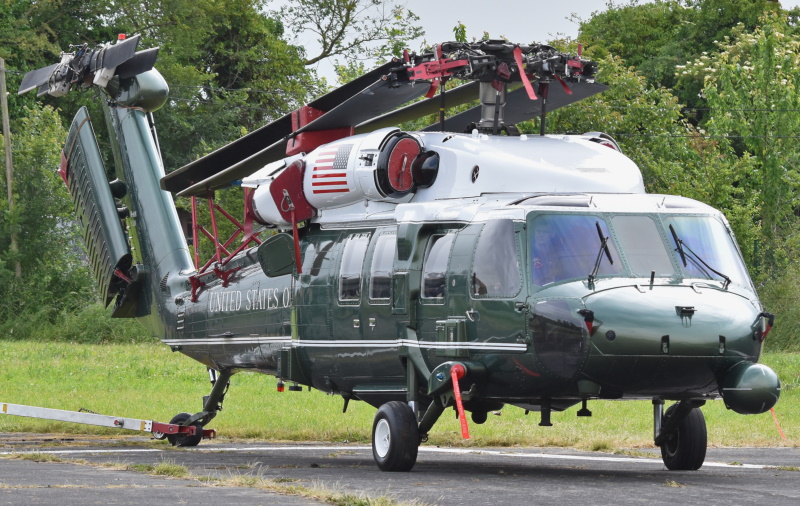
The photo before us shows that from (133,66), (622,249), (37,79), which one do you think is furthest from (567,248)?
(37,79)

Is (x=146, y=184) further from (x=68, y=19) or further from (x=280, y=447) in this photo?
(x=68, y=19)

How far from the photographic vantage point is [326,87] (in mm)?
49219

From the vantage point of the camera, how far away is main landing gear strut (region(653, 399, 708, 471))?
40.4 feet

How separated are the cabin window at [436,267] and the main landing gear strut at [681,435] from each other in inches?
91.7

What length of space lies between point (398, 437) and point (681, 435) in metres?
2.77

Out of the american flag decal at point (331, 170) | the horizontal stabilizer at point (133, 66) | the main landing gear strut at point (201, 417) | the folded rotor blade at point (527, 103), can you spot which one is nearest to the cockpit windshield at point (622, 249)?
the american flag decal at point (331, 170)

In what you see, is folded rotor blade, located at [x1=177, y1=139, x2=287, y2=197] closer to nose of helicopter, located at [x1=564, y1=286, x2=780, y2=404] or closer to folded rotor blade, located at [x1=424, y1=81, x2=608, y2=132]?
folded rotor blade, located at [x1=424, y1=81, x2=608, y2=132]

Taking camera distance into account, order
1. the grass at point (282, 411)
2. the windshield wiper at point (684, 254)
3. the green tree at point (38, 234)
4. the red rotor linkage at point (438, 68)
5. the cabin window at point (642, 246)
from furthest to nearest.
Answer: the green tree at point (38, 234), the grass at point (282, 411), the red rotor linkage at point (438, 68), the windshield wiper at point (684, 254), the cabin window at point (642, 246)

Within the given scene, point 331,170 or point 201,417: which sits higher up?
point 331,170

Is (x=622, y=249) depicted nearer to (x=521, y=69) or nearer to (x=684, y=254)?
(x=684, y=254)

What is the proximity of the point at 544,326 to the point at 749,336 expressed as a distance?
1.69 metres

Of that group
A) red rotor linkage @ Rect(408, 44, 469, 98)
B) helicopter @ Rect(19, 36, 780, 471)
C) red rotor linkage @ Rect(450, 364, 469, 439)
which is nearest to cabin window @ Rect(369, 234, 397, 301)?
helicopter @ Rect(19, 36, 780, 471)

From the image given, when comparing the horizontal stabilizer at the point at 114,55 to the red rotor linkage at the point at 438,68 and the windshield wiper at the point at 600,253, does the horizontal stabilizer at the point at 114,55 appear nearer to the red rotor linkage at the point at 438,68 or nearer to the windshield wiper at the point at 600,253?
the red rotor linkage at the point at 438,68

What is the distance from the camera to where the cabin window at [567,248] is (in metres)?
11.0
